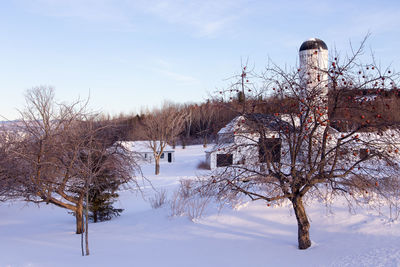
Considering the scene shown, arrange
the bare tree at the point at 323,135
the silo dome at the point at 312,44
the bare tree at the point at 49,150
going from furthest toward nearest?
the silo dome at the point at 312,44, the bare tree at the point at 49,150, the bare tree at the point at 323,135

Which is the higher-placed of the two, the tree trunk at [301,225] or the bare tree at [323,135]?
the bare tree at [323,135]

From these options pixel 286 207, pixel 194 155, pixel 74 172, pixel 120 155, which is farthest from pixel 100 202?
pixel 194 155

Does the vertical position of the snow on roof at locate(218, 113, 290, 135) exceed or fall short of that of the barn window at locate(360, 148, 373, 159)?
it exceeds it

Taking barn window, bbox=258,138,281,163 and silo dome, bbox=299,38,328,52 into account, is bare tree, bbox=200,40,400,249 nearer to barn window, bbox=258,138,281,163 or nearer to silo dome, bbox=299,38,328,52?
barn window, bbox=258,138,281,163

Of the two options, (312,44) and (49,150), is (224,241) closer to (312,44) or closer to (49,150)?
(49,150)

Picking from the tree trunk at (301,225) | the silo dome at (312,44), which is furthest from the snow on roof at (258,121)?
the silo dome at (312,44)

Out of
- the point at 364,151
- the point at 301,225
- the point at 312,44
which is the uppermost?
the point at 312,44

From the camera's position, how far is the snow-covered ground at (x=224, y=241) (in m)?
8.36

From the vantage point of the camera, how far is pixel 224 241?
10086 mm

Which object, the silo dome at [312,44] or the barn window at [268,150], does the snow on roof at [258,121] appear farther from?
the silo dome at [312,44]

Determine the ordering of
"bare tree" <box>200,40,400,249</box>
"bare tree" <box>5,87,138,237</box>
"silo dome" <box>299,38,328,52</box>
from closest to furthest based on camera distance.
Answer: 1. "bare tree" <box>200,40,400,249</box>
2. "bare tree" <box>5,87,138,237</box>
3. "silo dome" <box>299,38,328,52</box>

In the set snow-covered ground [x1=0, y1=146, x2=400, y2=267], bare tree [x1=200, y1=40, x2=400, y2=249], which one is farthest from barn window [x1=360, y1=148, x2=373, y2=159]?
snow-covered ground [x1=0, y1=146, x2=400, y2=267]

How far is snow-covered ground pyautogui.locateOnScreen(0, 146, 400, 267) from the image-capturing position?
8359 mm

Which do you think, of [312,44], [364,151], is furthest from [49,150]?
[312,44]
